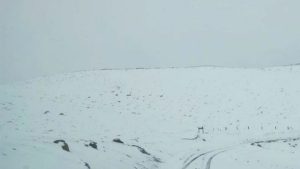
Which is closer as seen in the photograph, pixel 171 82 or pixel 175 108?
pixel 175 108

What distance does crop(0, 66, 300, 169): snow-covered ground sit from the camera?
716 inches

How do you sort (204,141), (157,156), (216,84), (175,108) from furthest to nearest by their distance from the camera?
(216,84) → (175,108) → (204,141) → (157,156)

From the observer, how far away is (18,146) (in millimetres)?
15359

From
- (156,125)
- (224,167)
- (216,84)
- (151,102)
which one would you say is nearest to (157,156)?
(224,167)

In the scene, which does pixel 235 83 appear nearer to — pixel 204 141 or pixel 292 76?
pixel 292 76

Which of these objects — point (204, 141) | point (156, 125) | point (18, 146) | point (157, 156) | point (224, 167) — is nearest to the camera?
point (18, 146)

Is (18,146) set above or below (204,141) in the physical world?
above

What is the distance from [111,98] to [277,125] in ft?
47.2

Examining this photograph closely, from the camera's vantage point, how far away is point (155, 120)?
1366 inches

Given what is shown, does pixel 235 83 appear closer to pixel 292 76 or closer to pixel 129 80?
pixel 292 76

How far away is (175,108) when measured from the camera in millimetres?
38406

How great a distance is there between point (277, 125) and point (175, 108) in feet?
29.5

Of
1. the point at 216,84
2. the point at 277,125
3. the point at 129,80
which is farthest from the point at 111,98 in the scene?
the point at 277,125

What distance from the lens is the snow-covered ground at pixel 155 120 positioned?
18188 millimetres
